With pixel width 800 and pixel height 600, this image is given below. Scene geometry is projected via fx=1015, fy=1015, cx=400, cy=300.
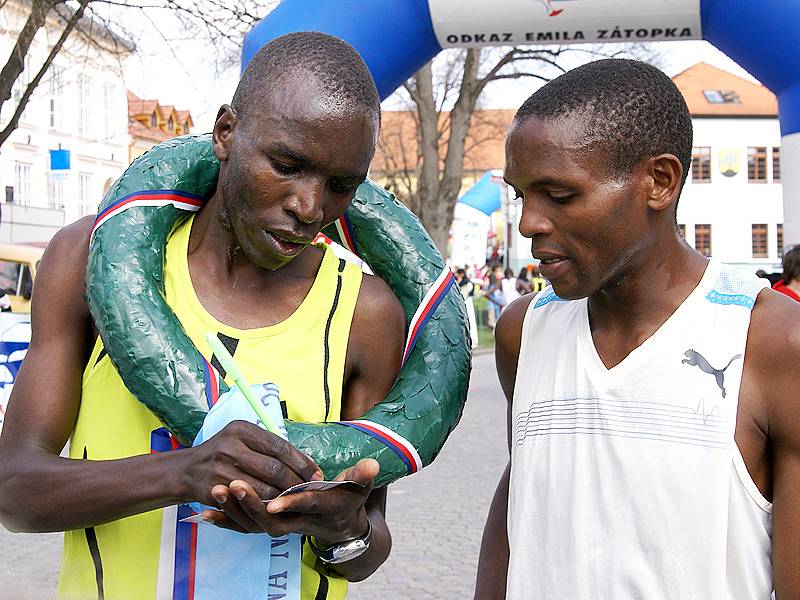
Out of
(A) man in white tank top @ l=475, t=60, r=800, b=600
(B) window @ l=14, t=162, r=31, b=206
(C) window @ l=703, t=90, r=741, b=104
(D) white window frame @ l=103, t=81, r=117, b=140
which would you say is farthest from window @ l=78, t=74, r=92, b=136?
(A) man in white tank top @ l=475, t=60, r=800, b=600

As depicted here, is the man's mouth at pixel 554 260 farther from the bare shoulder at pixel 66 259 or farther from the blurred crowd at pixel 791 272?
the blurred crowd at pixel 791 272

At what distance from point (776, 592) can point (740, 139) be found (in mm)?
46561

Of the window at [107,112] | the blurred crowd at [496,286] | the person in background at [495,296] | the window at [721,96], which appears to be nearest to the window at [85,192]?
the window at [107,112]

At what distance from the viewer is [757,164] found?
146 feet

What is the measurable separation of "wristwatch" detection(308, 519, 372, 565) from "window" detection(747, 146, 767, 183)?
45.5 m

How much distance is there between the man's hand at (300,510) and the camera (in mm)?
1524

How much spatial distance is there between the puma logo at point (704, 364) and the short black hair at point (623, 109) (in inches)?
13.6

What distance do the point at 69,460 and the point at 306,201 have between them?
61 centimetres

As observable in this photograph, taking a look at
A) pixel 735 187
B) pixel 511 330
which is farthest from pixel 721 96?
pixel 511 330

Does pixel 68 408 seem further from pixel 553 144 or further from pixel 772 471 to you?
pixel 772 471

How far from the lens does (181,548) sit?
72.9 inches

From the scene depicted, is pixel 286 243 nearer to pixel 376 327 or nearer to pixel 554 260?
pixel 376 327

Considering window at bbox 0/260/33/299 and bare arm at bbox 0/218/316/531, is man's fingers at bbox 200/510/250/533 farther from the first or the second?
window at bbox 0/260/33/299

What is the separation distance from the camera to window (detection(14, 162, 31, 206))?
31.9 meters
